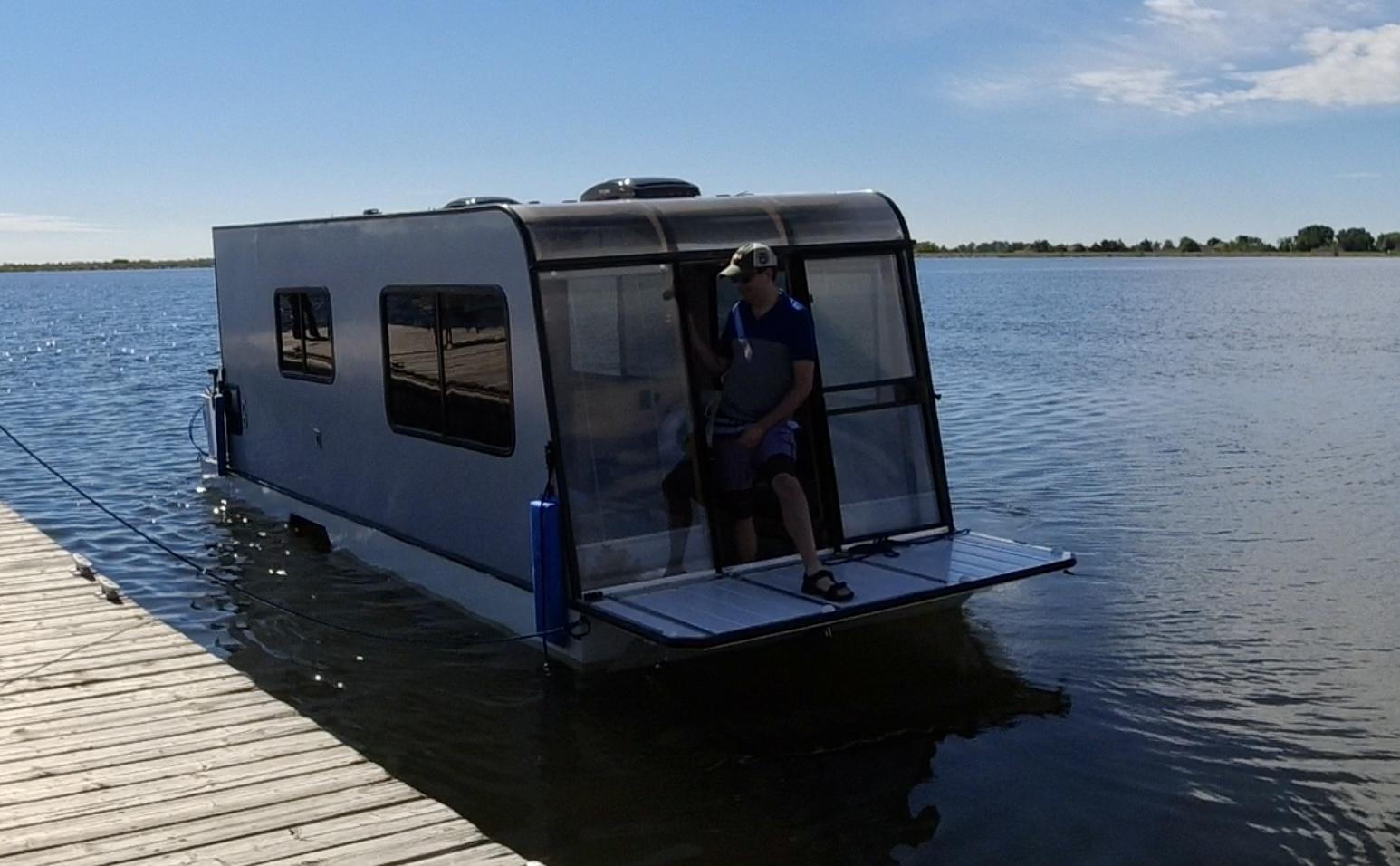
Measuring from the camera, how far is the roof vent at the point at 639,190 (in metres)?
9.39

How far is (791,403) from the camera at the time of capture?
8.30 m

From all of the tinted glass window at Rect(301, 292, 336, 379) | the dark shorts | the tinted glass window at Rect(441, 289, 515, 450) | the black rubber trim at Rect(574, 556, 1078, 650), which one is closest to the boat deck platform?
the black rubber trim at Rect(574, 556, 1078, 650)

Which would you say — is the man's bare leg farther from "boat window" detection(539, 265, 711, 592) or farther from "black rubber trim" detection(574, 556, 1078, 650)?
"boat window" detection(539, 265, 711, 592)

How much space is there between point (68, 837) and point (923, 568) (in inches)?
196

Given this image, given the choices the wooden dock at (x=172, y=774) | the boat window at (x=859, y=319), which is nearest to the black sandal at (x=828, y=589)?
the boat window at (x=859, y=319)

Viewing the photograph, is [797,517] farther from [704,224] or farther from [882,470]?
[704,224]

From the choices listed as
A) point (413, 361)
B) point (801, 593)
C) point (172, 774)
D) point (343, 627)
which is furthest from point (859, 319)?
point (172, 774)

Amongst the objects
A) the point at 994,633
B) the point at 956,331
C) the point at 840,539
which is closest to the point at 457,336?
the point at 840,539

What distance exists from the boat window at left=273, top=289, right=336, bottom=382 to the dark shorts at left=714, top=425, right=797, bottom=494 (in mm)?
4257

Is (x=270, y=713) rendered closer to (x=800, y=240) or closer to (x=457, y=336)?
(x=457, y=336)

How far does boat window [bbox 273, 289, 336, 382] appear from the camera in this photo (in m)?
11.6

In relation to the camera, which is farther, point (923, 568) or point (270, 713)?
point (923, 568)

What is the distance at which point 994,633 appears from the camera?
10.1 metres

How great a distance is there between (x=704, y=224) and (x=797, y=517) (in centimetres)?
199
